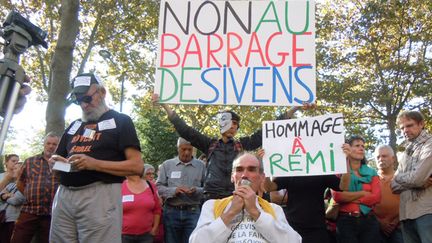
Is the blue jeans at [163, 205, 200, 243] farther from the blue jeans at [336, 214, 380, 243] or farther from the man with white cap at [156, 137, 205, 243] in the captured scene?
the blue jeans at [336, 214, 380, 243]

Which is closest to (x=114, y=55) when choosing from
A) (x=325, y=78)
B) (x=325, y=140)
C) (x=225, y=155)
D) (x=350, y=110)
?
(x=325, y=78)

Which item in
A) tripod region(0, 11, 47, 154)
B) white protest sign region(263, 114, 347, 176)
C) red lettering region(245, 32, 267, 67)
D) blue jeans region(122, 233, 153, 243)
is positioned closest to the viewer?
tripod region(0, 11, 47, 154)

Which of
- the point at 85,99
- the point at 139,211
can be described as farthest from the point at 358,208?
the point at 85,99

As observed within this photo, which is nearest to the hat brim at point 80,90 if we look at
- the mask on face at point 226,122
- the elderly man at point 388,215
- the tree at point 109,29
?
the mask on face at point 226,122

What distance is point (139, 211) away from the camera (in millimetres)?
5852

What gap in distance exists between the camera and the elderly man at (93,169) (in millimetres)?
3436

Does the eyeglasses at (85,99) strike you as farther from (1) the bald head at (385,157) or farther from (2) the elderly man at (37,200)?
(1) the bald head at (385,157)

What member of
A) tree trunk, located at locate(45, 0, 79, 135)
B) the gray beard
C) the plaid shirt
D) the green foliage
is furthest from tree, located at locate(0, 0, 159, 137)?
the green foliage

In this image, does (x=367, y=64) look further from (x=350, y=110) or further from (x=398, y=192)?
(x=398, y=192)

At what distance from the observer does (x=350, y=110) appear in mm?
17281

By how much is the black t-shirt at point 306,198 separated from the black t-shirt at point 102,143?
1.75 metres

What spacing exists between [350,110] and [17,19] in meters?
15.9

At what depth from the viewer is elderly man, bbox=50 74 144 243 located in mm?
3436

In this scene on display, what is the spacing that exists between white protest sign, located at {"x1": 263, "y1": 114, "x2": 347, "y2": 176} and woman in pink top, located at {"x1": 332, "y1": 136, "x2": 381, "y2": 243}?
1045mm
